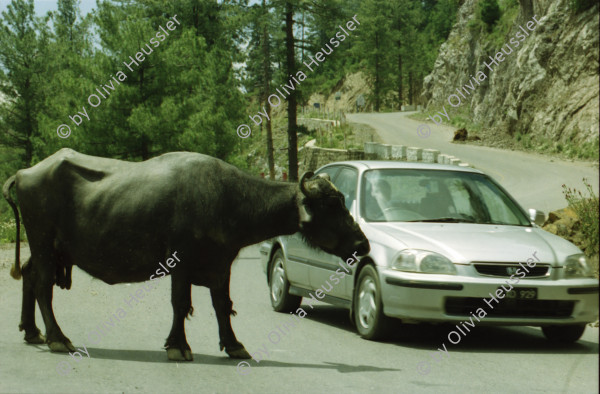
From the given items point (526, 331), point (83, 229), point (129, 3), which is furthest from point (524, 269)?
point (129, 3)

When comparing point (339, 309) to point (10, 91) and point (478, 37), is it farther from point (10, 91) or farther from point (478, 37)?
point (478, 37)

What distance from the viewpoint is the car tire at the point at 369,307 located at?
8.52 metres

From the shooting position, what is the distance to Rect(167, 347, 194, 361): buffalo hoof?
727 cm

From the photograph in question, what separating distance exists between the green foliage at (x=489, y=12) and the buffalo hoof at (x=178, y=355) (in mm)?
56467

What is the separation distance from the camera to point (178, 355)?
7.27 m

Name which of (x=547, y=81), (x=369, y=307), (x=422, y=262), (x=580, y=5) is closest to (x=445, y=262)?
(x=422, y=262)

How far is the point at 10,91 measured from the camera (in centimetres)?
5056

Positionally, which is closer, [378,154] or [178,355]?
[178,355]

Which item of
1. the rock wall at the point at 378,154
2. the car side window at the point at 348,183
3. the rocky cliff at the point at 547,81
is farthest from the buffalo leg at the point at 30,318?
the rocky cliff at the point at 547,81

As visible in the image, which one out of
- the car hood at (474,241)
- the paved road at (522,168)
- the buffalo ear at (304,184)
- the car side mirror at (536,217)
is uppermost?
the buffalo ear at (304,184)

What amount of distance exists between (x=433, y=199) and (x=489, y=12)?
5400 cm

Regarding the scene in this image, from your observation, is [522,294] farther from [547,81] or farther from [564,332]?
[547,81]

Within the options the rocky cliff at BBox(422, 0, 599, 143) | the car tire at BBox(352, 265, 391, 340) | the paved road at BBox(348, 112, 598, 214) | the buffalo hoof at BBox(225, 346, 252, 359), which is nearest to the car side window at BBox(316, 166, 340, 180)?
the car tire at BBox(352, 265, 391, 340)

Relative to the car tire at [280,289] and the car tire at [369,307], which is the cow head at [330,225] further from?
the car tire at [280,289]
